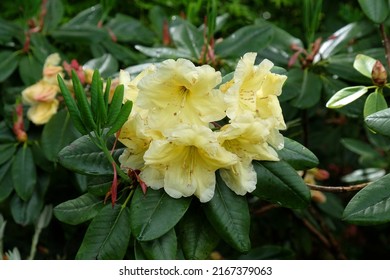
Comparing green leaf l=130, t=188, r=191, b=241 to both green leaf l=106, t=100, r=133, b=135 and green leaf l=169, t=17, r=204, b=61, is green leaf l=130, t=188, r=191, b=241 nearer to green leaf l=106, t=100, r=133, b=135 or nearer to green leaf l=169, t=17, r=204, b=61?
green leaf l=106, t=100, r=133, b=135

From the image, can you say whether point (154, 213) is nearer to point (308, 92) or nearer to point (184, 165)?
point (184, 165)

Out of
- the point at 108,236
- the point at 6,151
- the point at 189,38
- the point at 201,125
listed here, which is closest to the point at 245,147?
the point at 201,125

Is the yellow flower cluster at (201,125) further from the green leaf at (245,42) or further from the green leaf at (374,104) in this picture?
the green leaf at (245,42)

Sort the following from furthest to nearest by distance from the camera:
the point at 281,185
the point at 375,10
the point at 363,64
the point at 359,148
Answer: the point at 359,148, the point at 375,10, the point at 363,64, the point at 281,185

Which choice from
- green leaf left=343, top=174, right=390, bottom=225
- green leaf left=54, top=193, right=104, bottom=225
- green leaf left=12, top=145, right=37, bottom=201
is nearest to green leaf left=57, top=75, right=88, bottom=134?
green leaf left=54, top=193, right=104, bottom=225

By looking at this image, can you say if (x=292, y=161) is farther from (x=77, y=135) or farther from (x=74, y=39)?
(x=74, y=39)
